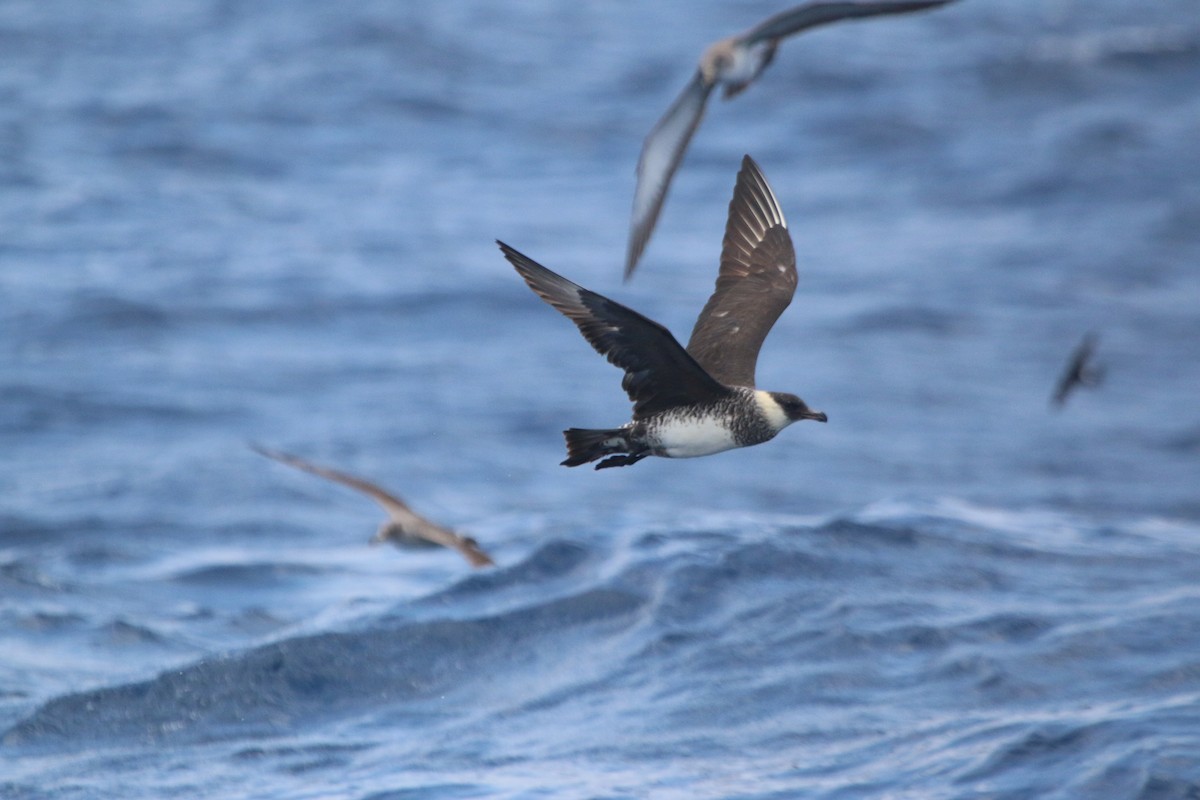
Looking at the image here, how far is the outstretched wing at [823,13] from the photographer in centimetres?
593

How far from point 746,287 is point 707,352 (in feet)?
1.48

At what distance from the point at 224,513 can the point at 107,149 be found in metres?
10.5

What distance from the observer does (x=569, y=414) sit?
14844mm

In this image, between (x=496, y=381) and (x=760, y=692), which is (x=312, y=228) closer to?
(x=496, y=381)

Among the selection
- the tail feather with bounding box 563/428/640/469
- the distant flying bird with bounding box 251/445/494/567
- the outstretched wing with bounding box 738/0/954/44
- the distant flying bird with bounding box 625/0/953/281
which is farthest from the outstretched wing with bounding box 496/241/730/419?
the distant flying bird with bounding box 251/445/494/567

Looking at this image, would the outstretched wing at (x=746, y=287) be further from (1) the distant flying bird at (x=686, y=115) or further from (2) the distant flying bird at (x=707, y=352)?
(1) the distant flying bird at (x=686, y=115)

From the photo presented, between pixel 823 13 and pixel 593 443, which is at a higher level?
pixel 823 13

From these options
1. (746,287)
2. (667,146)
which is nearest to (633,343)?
(746,287)

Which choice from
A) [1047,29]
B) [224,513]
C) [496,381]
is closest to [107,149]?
[496,381]

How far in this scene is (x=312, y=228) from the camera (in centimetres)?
1972

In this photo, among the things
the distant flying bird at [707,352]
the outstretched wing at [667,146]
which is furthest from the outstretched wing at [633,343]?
the outstretched wing at [667,146]

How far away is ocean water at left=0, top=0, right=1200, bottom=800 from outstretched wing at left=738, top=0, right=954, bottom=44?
319 centimetres

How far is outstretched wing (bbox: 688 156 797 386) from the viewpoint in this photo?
6582mm

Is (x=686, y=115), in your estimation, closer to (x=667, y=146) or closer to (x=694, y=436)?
(x=667, y=146)
